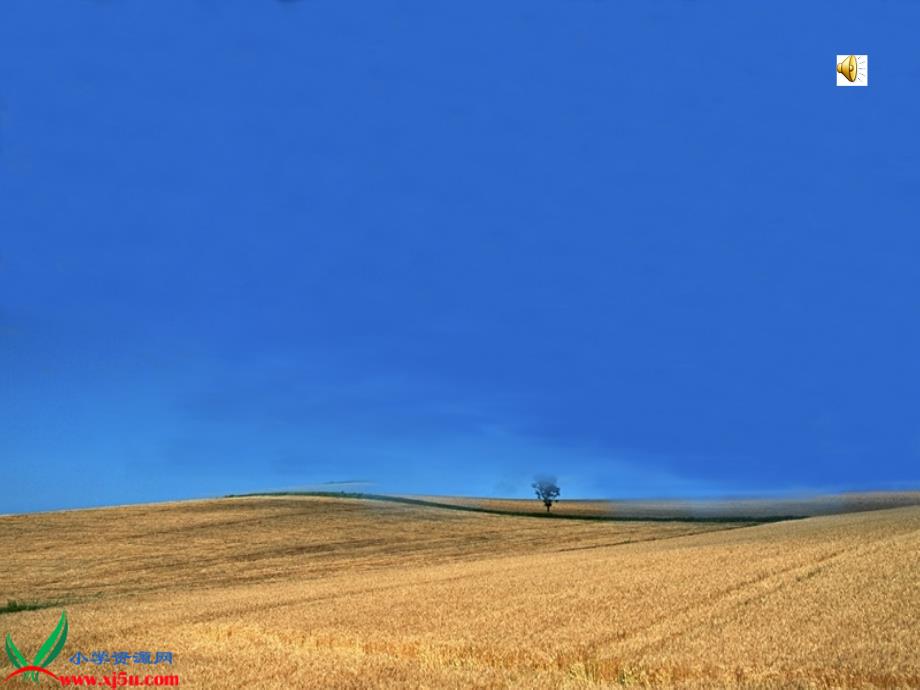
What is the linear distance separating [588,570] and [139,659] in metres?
12.8

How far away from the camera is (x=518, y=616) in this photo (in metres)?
16.2

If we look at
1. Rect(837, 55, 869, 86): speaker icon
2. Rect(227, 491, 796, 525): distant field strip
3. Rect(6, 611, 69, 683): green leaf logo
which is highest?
Rect(837, 55, 869, 86): speaker icon

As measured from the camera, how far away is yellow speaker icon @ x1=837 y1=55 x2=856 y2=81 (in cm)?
2505

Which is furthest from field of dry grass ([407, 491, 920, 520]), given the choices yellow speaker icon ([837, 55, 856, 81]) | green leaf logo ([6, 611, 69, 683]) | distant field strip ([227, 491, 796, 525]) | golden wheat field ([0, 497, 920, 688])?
green leaf logo ([6, 611, 69, 683])

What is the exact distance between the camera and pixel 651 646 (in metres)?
12.6

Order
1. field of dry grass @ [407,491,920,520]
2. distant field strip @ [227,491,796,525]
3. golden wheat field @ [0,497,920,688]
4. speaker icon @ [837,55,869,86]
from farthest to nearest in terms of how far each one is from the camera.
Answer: field of dry grass @ [407,491,920,520], distant field strip @ [227,491,796,525], speaker icon @ [837,55,869,86], golden wheat field @ [0,497,920,688]

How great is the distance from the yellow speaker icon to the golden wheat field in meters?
13.2

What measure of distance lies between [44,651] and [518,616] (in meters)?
8.51

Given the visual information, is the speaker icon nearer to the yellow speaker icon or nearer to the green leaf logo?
the yellow speaker icon

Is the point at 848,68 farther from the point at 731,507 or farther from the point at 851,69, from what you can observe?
the point at 731,507

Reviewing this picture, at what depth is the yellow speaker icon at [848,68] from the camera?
82.2 ft

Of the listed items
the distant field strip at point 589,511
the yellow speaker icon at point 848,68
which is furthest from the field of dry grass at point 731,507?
the yellow speaker icon at point 848,68

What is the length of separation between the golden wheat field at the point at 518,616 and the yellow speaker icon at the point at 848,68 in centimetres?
1316

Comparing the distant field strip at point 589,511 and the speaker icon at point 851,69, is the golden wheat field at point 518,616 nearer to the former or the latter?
the speaker icon at point 851,69
